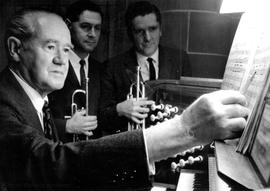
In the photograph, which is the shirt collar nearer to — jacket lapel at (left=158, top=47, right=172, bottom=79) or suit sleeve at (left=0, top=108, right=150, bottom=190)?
suit sleeve at (left=0, top=108, right=150, bottom=190)

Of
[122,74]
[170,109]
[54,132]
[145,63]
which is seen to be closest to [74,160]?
[170,109]

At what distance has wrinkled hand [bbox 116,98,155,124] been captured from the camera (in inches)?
62.6

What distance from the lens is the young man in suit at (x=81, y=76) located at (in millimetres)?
2098

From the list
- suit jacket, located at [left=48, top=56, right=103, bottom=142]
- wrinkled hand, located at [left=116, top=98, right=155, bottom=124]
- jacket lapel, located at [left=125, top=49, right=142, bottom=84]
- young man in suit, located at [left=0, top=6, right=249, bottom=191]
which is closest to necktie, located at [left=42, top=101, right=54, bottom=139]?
young man in suit, located at [left=0, top=6, right=249, bottom=191]

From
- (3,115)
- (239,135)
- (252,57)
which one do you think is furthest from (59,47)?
(239,135)

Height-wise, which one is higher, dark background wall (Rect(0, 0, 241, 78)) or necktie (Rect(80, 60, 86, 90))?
dark background wall (Rect(0, 0, 241, 78))

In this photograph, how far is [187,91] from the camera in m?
1.51

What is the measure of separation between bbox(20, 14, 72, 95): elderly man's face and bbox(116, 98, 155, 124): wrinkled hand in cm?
37

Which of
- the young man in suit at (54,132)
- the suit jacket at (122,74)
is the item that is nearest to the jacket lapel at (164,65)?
the suit jacket at (122,74)

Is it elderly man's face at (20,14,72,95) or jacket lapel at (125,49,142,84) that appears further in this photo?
jacket lapel at (125,49,142,84)

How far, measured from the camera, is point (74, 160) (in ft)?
3.33

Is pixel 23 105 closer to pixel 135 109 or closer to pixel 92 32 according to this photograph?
pixel 135 109

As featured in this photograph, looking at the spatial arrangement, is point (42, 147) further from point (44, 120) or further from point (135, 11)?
point (135, 11)

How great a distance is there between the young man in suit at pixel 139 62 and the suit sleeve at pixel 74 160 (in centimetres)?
90
